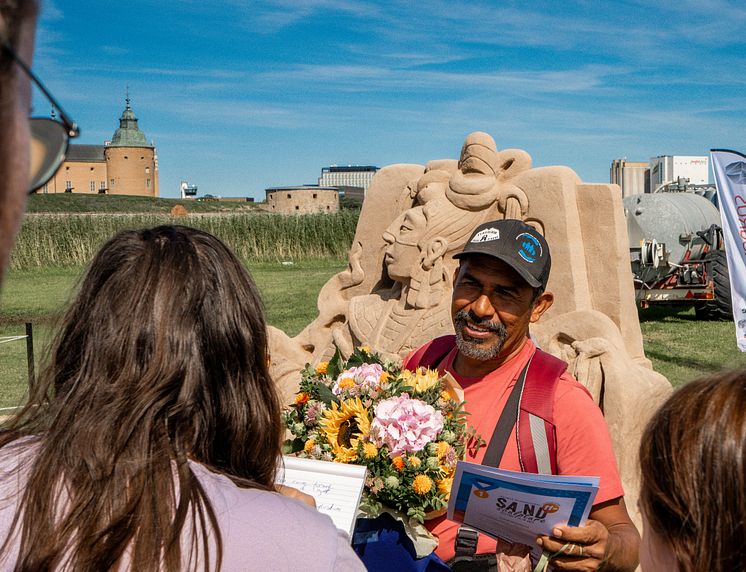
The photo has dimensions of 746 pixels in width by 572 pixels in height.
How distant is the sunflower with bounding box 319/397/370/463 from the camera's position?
252cm

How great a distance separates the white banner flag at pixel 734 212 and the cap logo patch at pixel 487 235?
5.48m

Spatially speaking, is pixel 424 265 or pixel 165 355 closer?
pixel 165 355

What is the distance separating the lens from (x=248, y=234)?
25.9m

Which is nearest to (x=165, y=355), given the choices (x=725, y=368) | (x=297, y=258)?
(x=725, y=368)

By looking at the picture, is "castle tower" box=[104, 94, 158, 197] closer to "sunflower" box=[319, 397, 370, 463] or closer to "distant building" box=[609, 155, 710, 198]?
"distant building" box=[609, 155, 710, 198]

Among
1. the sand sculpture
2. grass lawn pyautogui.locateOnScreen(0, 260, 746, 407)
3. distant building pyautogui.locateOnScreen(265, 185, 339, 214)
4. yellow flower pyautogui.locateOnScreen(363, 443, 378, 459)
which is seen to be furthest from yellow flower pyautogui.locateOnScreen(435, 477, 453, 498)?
distant building pyautogui.locateOnScreen(265, 185, 339, 214)

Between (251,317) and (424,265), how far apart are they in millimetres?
3833

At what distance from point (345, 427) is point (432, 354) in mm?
705

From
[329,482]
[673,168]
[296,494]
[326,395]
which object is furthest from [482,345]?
[673,168]

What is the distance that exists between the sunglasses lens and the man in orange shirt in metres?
1.84

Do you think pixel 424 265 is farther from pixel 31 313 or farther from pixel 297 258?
pixel 297 258

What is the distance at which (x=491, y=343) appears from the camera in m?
2.88

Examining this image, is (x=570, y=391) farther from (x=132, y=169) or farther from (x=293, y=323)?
(x=132, y=169)

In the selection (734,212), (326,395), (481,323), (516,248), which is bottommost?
(326,395)
